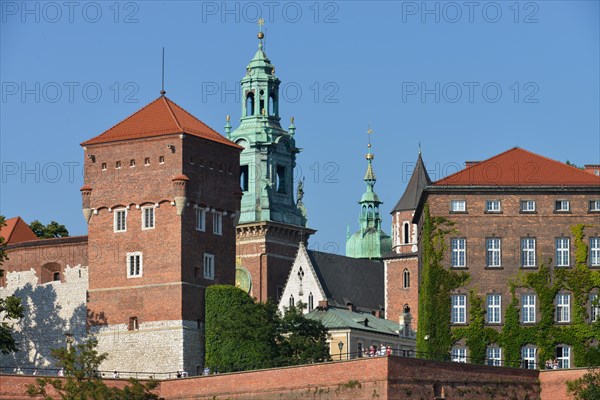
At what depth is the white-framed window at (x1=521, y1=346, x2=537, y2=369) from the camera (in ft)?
308

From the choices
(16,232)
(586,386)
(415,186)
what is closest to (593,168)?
(586,386)

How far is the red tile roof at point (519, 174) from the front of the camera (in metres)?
96.9

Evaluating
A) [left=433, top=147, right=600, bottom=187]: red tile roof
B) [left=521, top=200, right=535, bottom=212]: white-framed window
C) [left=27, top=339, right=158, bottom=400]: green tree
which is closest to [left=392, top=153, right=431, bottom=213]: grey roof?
[left=433, top=147, right=600, bottom=187]: red tile roof

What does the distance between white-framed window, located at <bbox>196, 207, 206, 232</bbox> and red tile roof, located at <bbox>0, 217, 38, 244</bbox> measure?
1815cm

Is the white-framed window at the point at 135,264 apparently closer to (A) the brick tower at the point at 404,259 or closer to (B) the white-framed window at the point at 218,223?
(B) the white-framed window at the point at 218,223

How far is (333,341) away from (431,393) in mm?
38720

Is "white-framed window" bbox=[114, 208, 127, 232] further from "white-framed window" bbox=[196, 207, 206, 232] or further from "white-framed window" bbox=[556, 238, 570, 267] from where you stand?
"white-framed window" bbox=[556, 238, 570, 267]

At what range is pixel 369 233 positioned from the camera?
164 metres

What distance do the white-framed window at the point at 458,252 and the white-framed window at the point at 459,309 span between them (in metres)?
1.53

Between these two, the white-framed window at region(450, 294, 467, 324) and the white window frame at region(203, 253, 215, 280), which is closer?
the white-framed window at region(450, 294, 467, 324)

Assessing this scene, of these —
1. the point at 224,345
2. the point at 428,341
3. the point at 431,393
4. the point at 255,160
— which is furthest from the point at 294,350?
the point at 255,160

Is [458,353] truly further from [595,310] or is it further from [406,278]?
[406,278]

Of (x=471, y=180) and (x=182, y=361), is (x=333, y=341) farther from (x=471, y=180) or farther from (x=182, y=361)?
(x=471, y=180)

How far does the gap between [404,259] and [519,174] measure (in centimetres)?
4939
